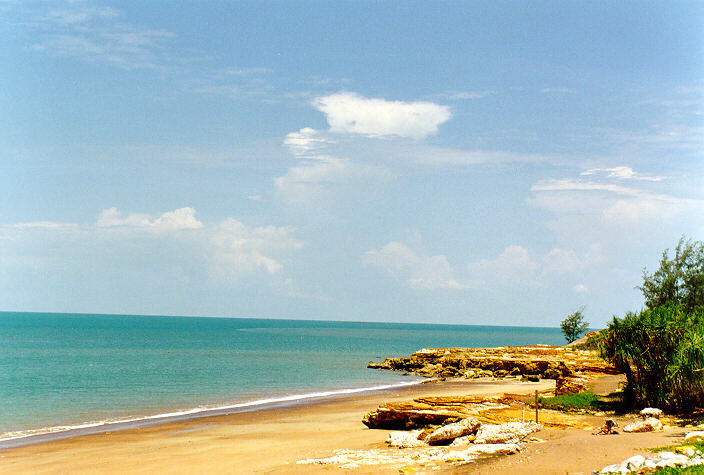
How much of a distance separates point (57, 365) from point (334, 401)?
4839 centimetres

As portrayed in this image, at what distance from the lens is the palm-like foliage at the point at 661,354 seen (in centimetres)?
2336

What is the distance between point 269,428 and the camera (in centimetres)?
3250

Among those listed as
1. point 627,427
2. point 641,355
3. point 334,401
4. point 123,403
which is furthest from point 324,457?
point 123,403

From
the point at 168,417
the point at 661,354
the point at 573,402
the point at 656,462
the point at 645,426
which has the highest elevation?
the point at 661,354

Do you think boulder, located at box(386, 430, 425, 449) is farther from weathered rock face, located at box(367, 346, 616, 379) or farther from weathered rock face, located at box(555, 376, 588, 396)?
weathered rock face, located at box(367, 346, 616, 379)

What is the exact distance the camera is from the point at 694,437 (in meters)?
17.7

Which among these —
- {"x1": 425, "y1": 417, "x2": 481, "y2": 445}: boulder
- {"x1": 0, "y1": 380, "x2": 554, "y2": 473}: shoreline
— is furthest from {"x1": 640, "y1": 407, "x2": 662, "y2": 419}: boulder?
{"x1": 0, "y1": 380, "x2": 554, "y2": 473}: shoreline

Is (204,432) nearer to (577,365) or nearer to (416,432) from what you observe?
(416,432)

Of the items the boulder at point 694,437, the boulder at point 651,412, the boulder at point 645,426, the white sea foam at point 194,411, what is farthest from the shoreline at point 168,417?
the boulder at point 694,437

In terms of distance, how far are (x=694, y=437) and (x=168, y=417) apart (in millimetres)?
30461

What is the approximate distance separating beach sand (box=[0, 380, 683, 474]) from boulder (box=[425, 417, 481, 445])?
2.51 m

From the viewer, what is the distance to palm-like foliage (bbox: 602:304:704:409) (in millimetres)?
23359

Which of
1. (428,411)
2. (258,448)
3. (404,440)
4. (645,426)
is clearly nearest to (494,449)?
(404,440)

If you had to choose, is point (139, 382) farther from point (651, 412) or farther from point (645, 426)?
point (645, 426)
